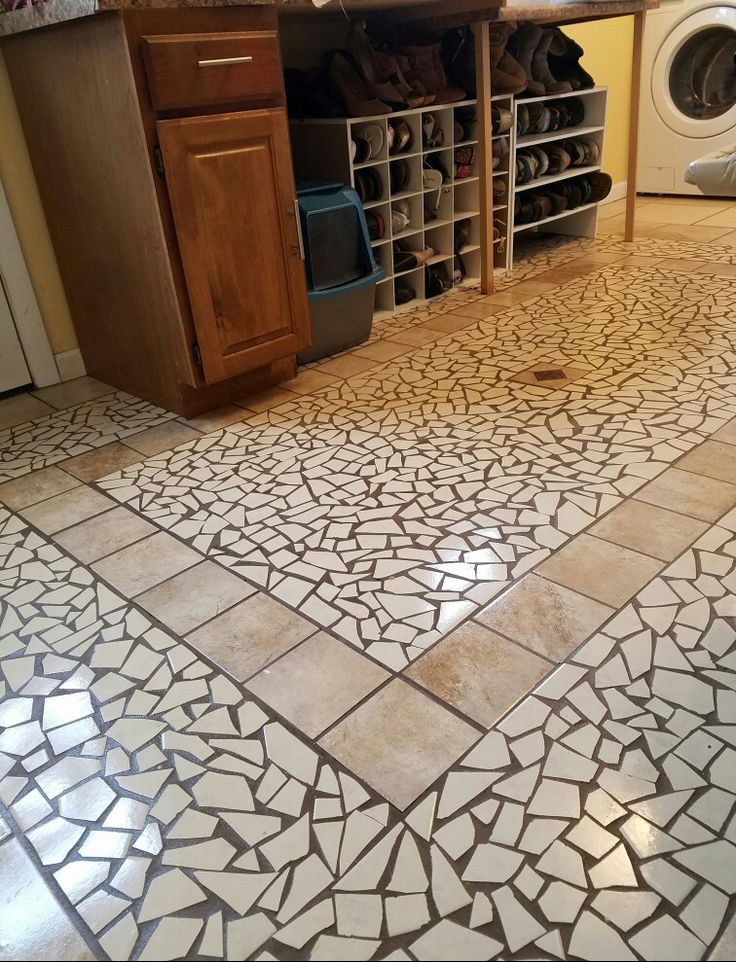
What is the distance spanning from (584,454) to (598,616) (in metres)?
0.63

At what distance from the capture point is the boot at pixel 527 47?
3.15 meters

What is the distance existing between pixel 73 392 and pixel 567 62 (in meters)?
2.69

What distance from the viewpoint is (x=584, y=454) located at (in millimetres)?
1828

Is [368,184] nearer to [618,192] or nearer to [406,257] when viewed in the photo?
[406,257]

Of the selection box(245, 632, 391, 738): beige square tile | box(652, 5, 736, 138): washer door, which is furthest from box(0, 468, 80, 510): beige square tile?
box(652, 5, 736, 138): washer door

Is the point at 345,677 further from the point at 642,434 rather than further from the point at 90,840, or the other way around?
the point at 642,434

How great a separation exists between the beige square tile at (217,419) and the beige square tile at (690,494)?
1120 mm

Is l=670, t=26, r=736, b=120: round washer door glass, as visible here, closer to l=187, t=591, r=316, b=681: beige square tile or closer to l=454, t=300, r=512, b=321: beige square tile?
l=454, t=300, r=512, b=321: beige square tile

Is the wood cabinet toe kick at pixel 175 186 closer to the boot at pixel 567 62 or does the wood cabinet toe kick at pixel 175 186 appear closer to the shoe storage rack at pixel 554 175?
the shoe storage rack at pixel 554 175

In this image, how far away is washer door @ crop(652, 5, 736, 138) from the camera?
167 inches

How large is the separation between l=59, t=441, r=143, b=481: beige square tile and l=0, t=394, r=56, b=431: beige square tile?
1.20 ft

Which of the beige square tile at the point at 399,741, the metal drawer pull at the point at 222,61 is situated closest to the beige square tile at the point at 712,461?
the beige square tile at the point at 399,741

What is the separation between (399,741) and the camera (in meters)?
1.08

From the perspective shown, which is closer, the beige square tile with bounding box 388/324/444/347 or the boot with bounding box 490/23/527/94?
the beige square tile with bounding box 388/324/444/347
